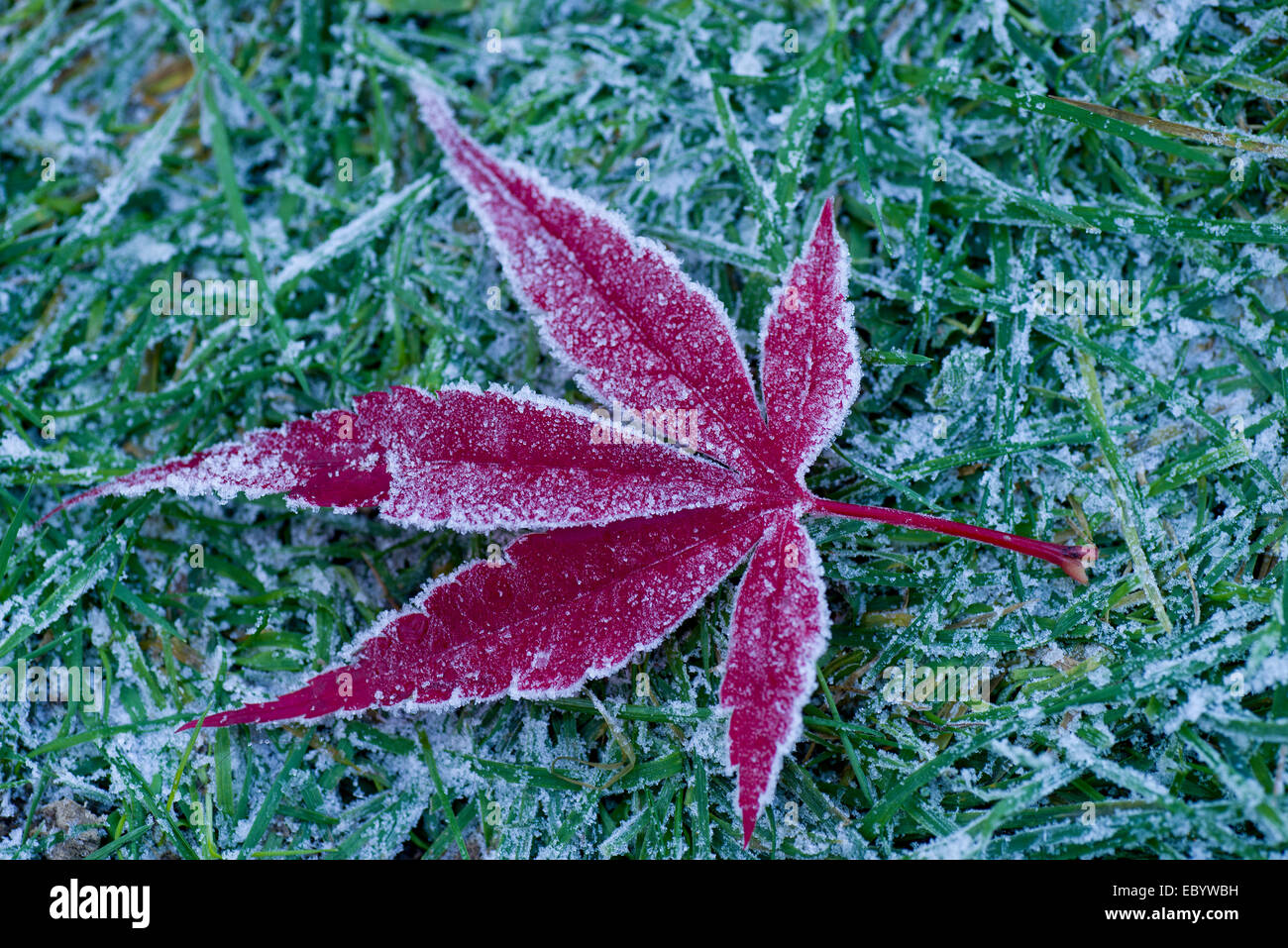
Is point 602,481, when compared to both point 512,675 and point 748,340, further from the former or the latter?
point 748,340

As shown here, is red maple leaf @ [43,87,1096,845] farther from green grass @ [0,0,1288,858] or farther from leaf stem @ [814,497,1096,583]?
green grass @ [0,0,1288,858]

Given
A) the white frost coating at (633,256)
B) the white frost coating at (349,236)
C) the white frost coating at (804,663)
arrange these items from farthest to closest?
the white frost coating at (349,236) → the white frost coating at (633,256) → the white frost coating at (804,663)

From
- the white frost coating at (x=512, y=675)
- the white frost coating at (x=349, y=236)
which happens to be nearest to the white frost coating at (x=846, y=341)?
the white frost coating at (x=512, y=675)

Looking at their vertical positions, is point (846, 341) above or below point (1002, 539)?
above

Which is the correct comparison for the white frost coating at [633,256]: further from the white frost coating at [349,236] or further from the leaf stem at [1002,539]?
the white frost coating at [349,236]

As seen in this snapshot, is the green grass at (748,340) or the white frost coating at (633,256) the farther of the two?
the green grass at (748,340)

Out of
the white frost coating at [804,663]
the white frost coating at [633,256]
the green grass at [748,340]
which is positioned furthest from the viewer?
the green grass at [748,340]

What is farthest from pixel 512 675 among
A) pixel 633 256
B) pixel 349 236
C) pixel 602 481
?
pixel 349 236
